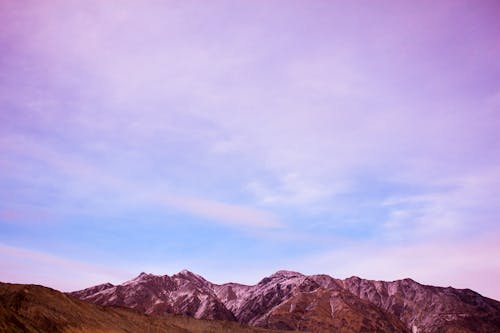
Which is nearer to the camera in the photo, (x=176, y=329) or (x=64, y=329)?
(x=64, y=329)

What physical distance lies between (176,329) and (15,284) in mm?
73282

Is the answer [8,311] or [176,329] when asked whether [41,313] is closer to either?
[8,311]

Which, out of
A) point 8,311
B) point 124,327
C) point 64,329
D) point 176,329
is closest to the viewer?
point 8,311

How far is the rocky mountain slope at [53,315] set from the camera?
371 ft

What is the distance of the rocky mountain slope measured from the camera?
113 m

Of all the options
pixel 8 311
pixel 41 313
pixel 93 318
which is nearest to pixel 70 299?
pixel 93 318

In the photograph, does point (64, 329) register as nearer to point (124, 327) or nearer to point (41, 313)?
point (41, 313)

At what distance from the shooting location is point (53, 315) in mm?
132875

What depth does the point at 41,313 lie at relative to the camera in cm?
13050

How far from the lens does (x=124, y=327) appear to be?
540 ft

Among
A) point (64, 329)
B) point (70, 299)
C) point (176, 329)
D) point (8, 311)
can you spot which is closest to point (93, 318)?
point (70, 299)

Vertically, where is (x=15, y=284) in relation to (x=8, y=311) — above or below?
above

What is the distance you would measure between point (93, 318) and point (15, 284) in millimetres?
29127

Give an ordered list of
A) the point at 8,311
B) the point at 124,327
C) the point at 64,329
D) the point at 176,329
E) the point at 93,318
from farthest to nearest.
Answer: the point at 176,329, the point at 124,327, the point at 93,318, the point at 64,329, the point at 8,311
